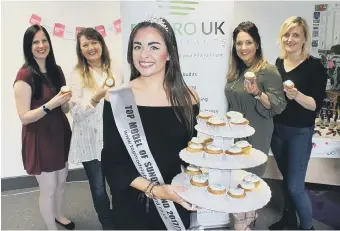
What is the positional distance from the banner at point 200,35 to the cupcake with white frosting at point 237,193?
34.6 inches

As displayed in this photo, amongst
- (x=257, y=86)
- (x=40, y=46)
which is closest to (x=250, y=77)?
(x=257, y=86)

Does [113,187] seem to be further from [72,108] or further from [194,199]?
[72,108]

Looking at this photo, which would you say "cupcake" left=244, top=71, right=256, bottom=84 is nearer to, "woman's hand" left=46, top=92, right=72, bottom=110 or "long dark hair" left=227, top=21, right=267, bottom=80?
"long dark hair" left=227, top=21, right=267, bottom=80

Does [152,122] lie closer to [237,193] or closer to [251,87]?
[237,193]

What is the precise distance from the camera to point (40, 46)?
233 cm

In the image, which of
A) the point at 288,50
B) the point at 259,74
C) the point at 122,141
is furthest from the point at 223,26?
the point at 122,141

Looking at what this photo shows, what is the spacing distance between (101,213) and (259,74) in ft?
5.20

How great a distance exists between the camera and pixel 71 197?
3.20m

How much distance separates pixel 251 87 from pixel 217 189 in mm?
915

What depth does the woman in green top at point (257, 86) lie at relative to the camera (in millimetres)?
2383

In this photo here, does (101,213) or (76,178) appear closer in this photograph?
(101,213)

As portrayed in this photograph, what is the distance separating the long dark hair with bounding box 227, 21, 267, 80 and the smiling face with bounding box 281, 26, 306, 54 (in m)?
0.22

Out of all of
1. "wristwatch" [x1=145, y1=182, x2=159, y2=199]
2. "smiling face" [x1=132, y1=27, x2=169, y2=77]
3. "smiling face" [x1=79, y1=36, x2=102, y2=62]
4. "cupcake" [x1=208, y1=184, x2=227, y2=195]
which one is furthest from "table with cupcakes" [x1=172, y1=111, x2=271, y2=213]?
"smiling face" [x1=79, y1=36, x2=102, y2=62]

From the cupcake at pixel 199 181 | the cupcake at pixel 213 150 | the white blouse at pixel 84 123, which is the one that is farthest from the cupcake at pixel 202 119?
the white blouse at pixel 84 123
